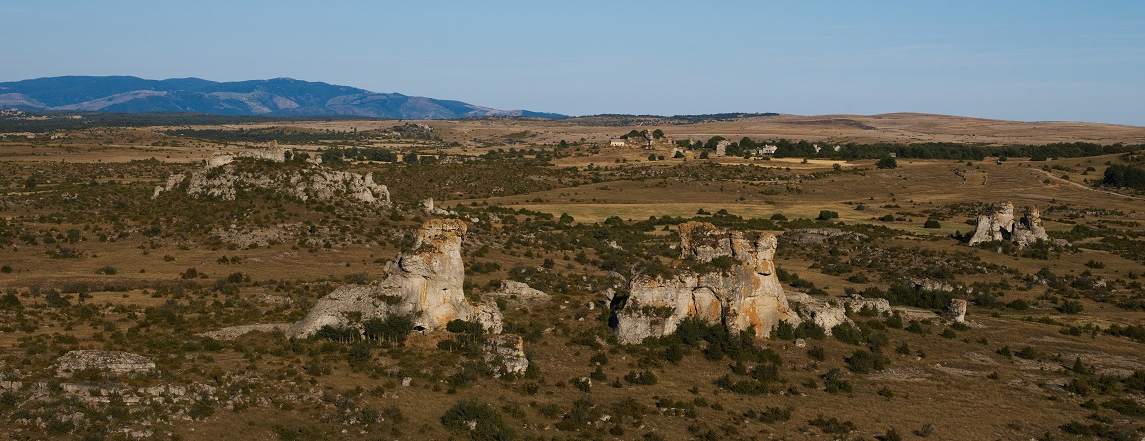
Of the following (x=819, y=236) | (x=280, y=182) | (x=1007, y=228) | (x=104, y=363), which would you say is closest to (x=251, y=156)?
(x=280, y=182)

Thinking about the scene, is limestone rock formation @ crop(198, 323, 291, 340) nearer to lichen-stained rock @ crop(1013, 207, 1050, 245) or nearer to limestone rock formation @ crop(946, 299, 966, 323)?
limestone rock formation @ crop(946, 299, 966, 323)

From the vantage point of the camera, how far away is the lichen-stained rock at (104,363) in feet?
101

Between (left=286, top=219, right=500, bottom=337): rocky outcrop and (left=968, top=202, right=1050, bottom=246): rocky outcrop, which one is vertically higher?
(left=286, top=219, right=500, bottom=337): rocky outcrop

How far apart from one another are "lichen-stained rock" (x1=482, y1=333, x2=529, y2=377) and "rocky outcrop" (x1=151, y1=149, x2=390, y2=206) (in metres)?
42.8

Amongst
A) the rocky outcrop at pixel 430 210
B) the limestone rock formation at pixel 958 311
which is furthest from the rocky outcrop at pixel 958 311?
the rocky outcrop at pixel 430 210

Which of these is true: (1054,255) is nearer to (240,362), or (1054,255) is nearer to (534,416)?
(534,416)

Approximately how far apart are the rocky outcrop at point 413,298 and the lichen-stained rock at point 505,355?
284cm

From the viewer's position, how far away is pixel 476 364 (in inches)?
1361

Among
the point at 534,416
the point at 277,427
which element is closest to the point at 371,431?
the point at 277,427

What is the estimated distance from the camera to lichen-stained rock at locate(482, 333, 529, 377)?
34.3 m

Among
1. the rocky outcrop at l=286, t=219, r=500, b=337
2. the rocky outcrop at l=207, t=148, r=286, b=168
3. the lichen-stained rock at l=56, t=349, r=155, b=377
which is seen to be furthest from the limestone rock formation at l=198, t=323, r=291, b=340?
the rocky outcrop at l=207, t=148, r=286, b=168

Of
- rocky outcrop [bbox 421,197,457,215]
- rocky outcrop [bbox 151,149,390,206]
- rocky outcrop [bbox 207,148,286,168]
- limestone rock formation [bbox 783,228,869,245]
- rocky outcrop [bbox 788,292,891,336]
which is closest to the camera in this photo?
rocky outcrop [bbox 788,292,891,336]

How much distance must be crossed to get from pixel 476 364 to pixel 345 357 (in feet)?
17.4

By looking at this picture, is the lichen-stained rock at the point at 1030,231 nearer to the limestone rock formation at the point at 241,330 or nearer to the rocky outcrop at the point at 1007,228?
the rocky outcrop at the point at 1007,228
